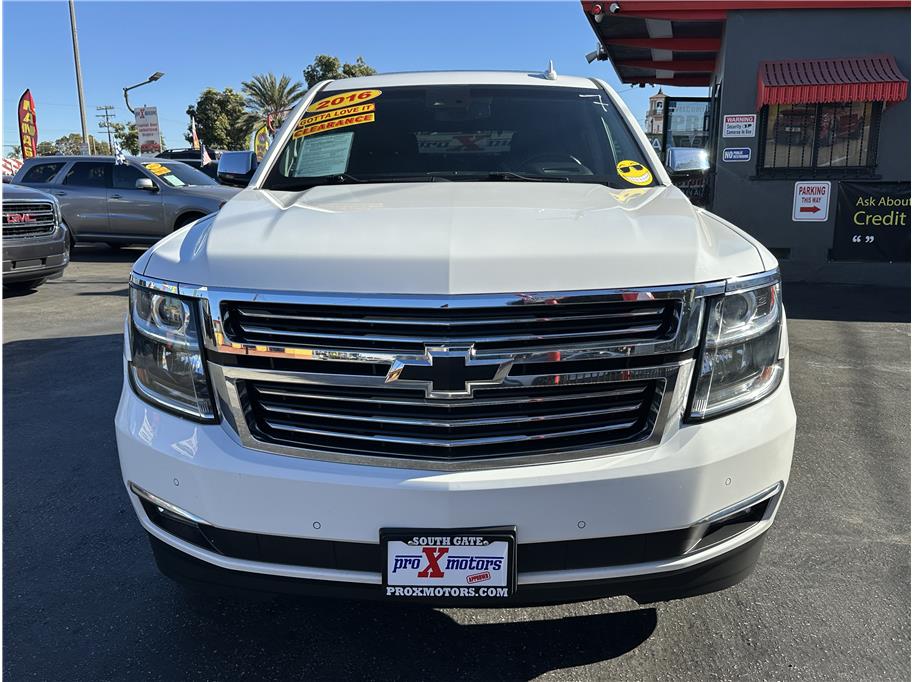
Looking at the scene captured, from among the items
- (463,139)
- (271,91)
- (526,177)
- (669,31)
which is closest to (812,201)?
(669,31)

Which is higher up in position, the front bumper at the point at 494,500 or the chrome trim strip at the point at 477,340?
the chrome trim strip at the point at 477,340

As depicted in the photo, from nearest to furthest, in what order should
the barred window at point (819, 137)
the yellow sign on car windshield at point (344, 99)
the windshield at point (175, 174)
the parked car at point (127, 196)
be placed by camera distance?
the yellow sign on car windshield at point (344, 99), the barred window at point (819, 137), the parked car at point (127, 196), the windshield at point (175, 174)

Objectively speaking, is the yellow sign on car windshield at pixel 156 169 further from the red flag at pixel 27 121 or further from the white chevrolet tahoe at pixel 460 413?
the red flag at pixel 27 121

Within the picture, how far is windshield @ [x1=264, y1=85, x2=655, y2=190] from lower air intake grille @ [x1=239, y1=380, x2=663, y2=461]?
1359mm

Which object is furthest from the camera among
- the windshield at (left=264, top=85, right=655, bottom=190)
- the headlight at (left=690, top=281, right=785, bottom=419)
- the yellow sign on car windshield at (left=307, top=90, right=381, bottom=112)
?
the yellow sign on car windshield at (left=307, top=90, right=381, bottom=112)

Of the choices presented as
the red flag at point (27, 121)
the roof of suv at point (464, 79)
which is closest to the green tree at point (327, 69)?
the red flag at point (27, 121)

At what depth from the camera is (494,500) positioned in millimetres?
1814

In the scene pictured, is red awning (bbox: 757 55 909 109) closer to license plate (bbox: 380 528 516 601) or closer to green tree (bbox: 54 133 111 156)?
license plate (bbox: 380 528 516 601)

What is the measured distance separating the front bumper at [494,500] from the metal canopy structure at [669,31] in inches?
383

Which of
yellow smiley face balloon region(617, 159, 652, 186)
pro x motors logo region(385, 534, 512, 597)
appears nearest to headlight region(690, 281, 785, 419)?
pro x motors logo region(385, 534, 512, 597)

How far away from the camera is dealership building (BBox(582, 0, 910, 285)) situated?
9.99 metres

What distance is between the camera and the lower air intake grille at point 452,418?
1.87 m

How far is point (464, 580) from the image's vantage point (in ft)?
6.16

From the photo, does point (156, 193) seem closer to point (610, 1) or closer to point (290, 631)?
point (610, 1)
